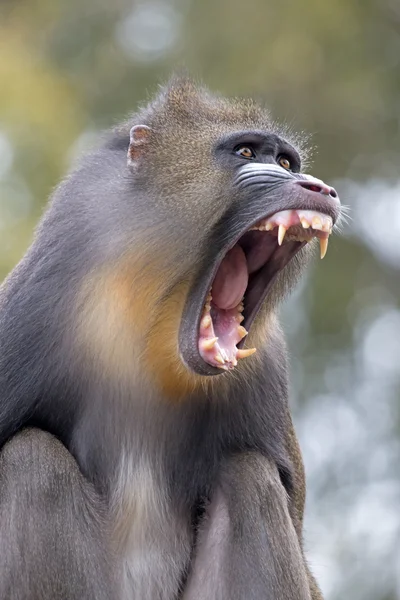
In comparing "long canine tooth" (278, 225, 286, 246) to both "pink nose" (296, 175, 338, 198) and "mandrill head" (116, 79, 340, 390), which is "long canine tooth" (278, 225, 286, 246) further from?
"pink nose" (296, 175, 338, 198)

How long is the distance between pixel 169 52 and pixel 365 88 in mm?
1912

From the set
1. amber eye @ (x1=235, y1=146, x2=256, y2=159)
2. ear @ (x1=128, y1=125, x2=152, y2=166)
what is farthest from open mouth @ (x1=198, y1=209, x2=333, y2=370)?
ear @ (x1=128, y1=125, x2=152, y2=166)

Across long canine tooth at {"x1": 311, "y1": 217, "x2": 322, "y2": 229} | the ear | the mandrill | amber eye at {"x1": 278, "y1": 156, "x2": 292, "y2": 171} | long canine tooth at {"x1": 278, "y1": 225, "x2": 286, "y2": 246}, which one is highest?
amber eye at {"x1": 278, "y1": 156, "x2": 292, "y2": 171}

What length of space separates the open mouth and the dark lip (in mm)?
16

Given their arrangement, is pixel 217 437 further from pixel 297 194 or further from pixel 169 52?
pixel 169 52

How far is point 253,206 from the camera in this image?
4.01m

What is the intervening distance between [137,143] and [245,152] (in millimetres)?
358

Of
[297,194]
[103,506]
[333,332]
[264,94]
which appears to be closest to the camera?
[297,194]

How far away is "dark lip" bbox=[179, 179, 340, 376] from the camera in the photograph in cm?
390

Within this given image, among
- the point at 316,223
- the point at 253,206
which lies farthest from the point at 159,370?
the point at 316,223

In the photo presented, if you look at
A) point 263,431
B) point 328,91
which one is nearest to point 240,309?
point 263,431

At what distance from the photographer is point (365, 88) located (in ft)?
Result: 40.0

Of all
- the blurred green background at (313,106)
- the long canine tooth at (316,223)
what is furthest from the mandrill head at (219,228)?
the blurred green background at (313,106)

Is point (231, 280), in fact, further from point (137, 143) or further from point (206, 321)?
point (137, 143)
